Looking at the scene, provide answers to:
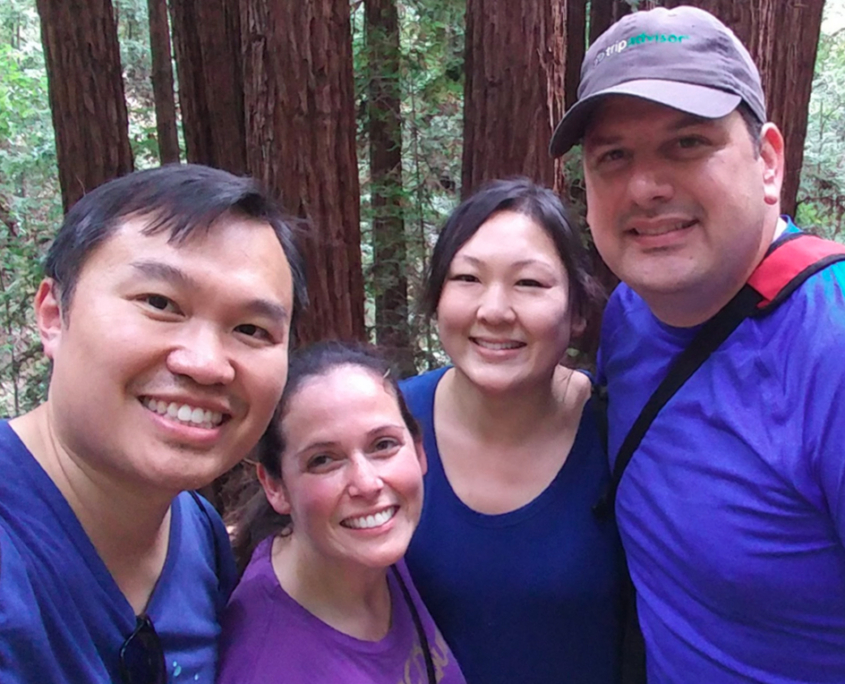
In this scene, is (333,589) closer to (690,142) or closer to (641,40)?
(690,142)

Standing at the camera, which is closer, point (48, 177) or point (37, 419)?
point (37, 419)

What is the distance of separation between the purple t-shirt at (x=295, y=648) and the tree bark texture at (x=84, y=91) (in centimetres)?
410

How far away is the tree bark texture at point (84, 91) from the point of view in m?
4.79

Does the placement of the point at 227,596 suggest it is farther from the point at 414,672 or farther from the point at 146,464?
the point at 146,464

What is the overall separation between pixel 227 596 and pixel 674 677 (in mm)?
1176

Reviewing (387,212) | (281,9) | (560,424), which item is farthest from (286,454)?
(387,212)

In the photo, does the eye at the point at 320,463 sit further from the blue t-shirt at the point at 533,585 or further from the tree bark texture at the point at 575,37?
the tree bark texture at the point at 575,37

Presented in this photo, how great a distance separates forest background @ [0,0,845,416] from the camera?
3.71 metres

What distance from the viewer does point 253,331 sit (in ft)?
4.57

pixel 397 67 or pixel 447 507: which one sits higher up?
pixel 397 67

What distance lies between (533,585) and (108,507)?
1192 mm

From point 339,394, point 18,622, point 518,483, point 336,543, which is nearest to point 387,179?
point 518,483

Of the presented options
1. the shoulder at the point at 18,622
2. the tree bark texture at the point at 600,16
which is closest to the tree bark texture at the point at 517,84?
the tree bark texture at the point at 600,16

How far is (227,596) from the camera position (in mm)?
1772
